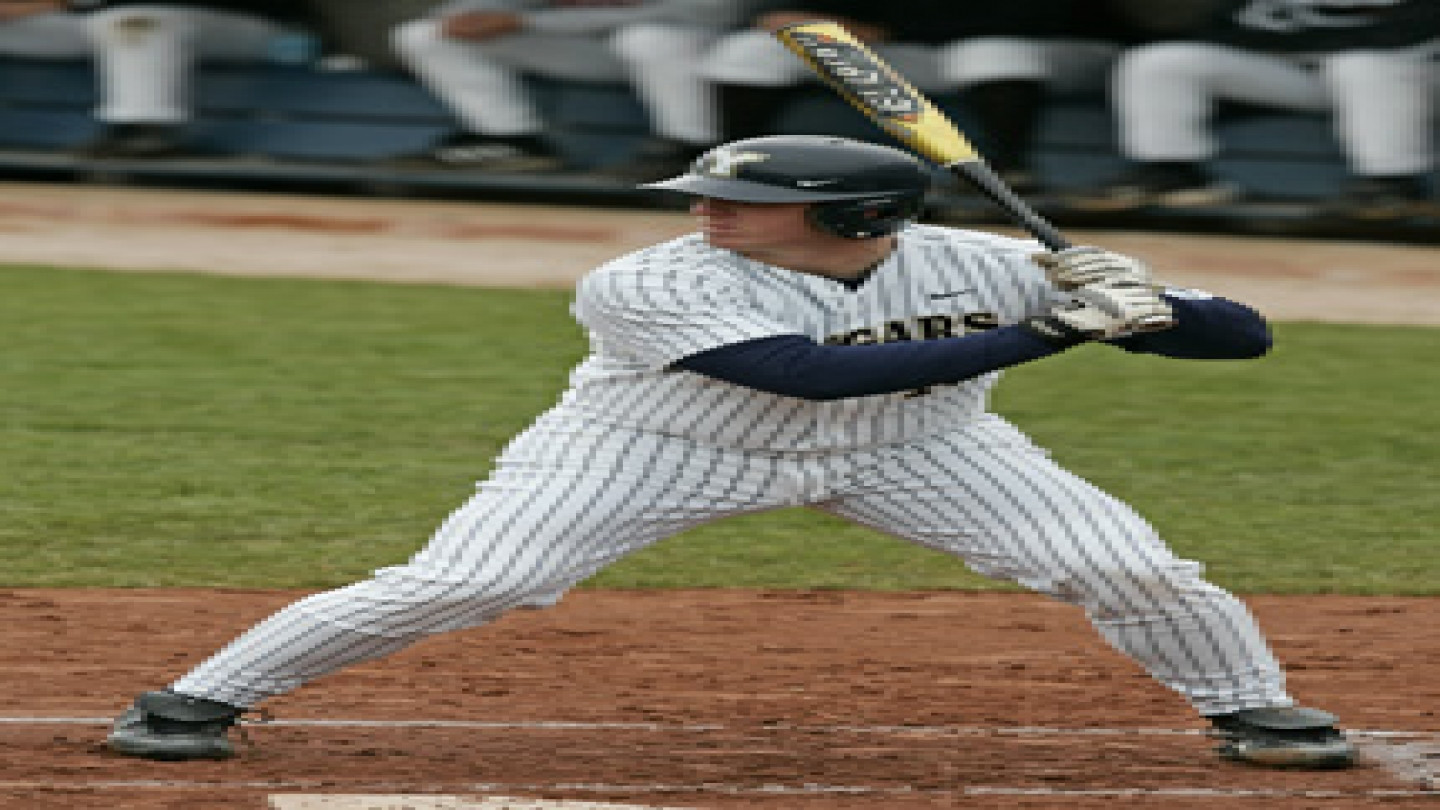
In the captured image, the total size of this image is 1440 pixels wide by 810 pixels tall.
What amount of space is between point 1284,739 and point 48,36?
13.0 metres

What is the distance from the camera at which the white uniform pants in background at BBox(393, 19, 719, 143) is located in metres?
15.6

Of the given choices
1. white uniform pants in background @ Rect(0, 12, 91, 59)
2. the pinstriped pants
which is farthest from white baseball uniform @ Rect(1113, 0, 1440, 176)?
the pinstriped pants

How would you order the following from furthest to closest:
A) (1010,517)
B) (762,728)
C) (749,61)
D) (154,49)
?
1. (154,49)
2. (749,61)
3. (762,728)
4. (1010,517)

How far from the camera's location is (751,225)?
524 cm

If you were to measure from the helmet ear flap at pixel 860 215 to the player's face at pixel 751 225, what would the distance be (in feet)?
0.10

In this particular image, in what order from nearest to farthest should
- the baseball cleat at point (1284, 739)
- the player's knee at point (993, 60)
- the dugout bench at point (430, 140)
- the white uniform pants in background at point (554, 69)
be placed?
the baseball cleat at point (1284, 739) → the player's knee at point (993, 60) → the dugout bench at point (430, 140) → the white uniform pants in background at point (554, 69)

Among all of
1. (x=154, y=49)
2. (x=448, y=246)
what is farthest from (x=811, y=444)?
(x=154, y=49)

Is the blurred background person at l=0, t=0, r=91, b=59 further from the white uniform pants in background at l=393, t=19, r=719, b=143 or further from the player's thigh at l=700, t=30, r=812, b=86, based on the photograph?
the player's thigh at l=700, t=30, r=812, b=86

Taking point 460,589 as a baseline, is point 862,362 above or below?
above

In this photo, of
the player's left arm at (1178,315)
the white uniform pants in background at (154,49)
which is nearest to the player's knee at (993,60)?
the white uniform pants in background at (154,49)

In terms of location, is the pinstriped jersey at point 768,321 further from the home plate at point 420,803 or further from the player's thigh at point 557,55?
the player's thigh at point 557,55

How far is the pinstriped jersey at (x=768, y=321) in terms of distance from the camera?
508 centimetres

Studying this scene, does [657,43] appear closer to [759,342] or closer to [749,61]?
[749,61]

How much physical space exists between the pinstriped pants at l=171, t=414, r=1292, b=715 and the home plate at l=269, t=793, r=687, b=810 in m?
0.26
